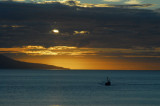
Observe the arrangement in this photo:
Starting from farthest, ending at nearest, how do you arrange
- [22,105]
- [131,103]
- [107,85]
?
[107,85] < [131,103] < [22,105]

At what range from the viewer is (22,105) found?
73.4 meters

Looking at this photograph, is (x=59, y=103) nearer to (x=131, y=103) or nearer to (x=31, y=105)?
(x=31, y=105)

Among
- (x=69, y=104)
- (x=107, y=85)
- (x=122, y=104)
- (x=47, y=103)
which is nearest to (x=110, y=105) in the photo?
(x=122, y=104)

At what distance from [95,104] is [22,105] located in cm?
1548

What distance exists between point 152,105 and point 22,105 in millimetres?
27652

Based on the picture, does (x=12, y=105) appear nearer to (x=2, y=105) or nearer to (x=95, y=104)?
(x=2, y=105)

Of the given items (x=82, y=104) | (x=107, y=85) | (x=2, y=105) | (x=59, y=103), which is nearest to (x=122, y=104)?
(x=82, y=104)

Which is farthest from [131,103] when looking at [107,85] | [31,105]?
[107,85]

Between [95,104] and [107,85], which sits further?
[107,85]

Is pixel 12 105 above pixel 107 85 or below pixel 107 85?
below

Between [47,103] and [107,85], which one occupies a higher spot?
[107,85]

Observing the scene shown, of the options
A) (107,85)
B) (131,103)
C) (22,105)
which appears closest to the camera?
(22,105)

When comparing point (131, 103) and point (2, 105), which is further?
point (131, 103)

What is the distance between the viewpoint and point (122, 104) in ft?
252
